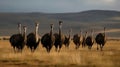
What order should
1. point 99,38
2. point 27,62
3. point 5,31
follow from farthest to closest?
point 5,31
point 99,38
point 27,62

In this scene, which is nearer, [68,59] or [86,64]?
[86,64]

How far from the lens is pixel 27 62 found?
1811cm

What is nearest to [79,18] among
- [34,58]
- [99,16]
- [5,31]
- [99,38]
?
[99,16]

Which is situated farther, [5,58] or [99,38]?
[99,38]

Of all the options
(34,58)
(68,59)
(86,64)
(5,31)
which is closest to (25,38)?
(34,58)

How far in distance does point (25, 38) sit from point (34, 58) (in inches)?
225

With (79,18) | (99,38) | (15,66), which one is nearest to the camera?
(15,66)

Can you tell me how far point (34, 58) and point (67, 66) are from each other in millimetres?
3750

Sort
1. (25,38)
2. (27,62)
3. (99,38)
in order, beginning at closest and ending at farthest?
(27,62) < (25,38) < (99,38)

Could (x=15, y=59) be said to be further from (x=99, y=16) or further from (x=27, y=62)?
(x=99, y=16)

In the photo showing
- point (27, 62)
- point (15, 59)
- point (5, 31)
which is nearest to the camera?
point (27, 62)

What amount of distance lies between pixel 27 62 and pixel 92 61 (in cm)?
283

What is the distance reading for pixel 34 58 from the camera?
20.1 meters

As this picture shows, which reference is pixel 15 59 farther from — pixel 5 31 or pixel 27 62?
pixel 5 31
